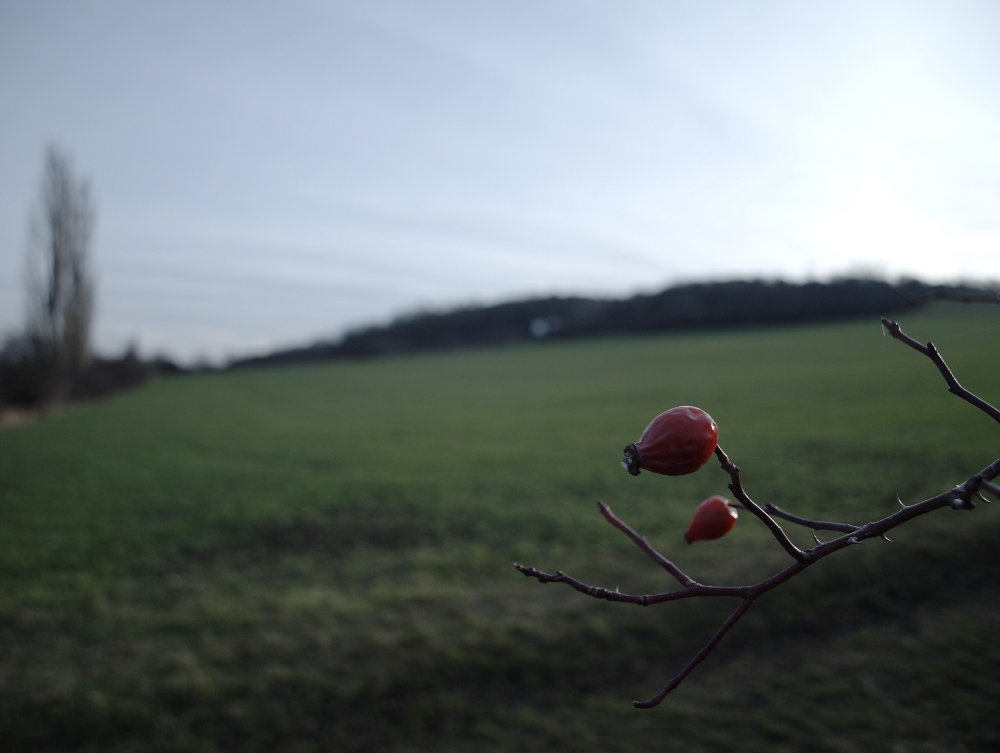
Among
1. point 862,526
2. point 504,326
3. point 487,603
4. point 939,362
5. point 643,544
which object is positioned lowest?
point 487,603

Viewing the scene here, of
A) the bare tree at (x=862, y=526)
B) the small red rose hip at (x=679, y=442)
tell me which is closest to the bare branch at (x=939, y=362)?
the bare tree at (x=862, y=526)

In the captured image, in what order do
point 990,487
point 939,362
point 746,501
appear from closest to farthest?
point 990,487, point 939,362, point 746,501

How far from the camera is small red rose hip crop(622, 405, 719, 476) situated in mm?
778

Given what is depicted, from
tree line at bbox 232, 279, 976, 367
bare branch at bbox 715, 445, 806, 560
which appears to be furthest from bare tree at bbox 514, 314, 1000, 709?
tree line at bbox 232, 279, 976, 367

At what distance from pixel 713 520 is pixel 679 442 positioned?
23cm

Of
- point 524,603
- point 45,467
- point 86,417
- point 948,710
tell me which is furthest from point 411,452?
point 86,417

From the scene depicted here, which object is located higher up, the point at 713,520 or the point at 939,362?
the point at 939,362

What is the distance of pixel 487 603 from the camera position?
273 inches

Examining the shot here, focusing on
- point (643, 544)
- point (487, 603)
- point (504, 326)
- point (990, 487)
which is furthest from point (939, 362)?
point (504, 326)

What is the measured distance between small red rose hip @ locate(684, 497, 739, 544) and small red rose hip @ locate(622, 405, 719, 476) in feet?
0.58

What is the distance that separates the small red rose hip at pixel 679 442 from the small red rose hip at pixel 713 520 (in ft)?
0.58

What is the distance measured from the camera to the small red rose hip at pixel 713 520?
3.08ft

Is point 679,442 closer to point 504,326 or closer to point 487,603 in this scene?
point 487,603

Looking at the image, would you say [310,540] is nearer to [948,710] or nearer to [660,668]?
[660,668]
